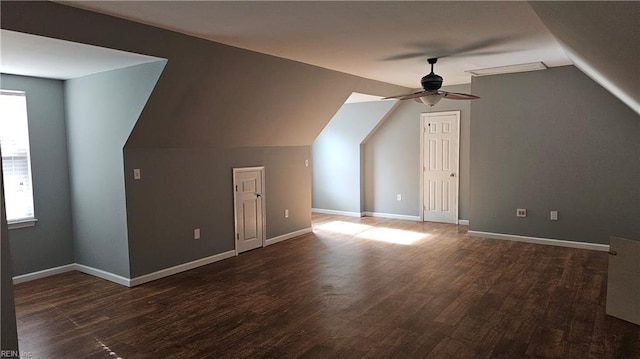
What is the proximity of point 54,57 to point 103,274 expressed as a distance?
2400 millimetres

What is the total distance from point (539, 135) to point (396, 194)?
2.92 m

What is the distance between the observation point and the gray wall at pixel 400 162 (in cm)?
728

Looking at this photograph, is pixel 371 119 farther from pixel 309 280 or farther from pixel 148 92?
pixel 148 92

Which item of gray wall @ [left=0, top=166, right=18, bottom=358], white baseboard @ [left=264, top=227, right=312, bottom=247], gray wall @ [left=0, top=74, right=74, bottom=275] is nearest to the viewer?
gray wall @ [left=0, top=166, right=18, bottom=358]

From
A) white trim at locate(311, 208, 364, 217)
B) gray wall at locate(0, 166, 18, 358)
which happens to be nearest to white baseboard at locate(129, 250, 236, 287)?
gray wall at locate(0, 166, 18, 358)

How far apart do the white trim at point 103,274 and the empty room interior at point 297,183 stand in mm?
23

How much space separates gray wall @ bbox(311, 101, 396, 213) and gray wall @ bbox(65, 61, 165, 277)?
474 cm

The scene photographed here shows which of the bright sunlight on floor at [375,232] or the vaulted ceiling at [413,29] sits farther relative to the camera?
the bright sunlight on floor at [375,232]

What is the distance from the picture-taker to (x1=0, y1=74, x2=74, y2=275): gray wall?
15.2 ft

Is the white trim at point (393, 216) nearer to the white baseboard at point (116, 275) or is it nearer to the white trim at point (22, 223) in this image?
the white baseboard at point (116, 275)

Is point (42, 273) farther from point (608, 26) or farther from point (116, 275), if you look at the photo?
point (608, 26)

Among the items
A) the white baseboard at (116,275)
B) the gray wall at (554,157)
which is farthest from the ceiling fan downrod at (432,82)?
the white baseboard at (116,275)

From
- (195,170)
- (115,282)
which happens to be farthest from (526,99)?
(115,282)

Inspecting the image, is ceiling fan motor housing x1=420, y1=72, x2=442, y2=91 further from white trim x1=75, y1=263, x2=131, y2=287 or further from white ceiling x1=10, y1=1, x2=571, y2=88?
white trim x1=75, y1=263, x2=131, y2=287
